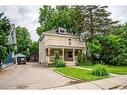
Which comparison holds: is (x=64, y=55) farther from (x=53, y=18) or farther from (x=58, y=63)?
(x=53, y=18)

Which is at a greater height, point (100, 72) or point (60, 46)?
point (60, 46)

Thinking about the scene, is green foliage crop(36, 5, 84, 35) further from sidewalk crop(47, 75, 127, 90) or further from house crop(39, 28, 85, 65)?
sidewalk crop(47, 75, 127, 90)

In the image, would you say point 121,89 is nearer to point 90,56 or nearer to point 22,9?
point 22,9

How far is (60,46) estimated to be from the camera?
1501cm

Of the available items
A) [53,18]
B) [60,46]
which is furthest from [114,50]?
[53,18]

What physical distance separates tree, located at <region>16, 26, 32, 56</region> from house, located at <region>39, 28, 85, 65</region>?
1.00 metres

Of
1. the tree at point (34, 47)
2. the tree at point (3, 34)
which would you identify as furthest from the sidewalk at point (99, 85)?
the tree at point (3, 34)

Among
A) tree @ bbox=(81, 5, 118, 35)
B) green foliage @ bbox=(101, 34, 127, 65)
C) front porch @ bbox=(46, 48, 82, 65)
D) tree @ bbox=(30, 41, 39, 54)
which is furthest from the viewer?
tree @ bbox=(81, 5, 118, 35)

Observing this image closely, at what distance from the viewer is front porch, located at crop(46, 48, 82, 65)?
41.8ft

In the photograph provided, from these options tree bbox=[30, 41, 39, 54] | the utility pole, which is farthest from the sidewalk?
the utility pole

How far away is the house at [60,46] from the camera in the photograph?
1196cm

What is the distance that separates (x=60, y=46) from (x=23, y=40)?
16.8ft
